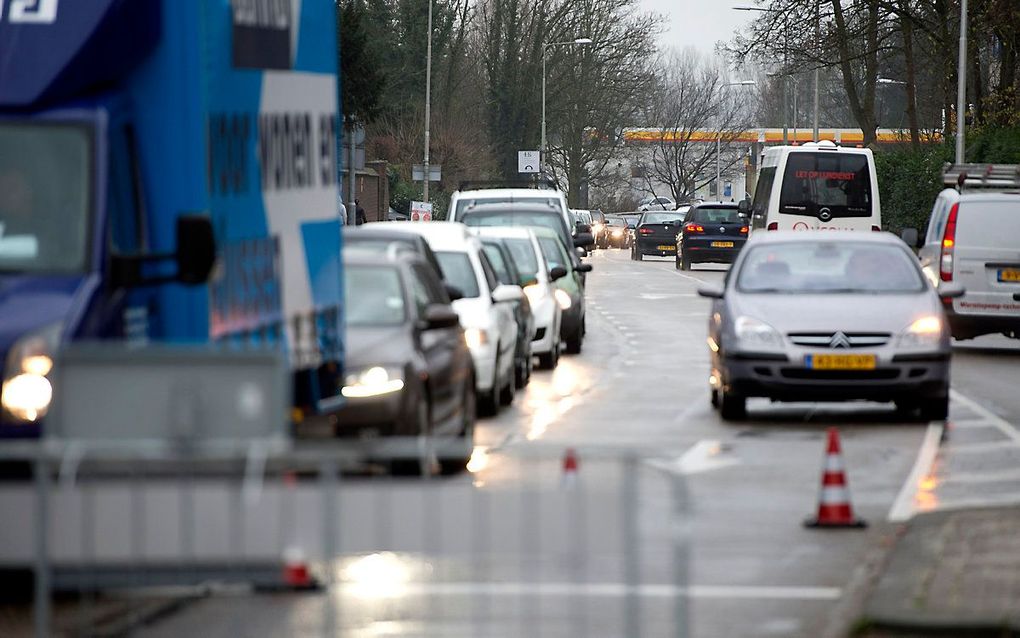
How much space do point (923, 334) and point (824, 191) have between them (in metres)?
26.1

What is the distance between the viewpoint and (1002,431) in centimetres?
1619

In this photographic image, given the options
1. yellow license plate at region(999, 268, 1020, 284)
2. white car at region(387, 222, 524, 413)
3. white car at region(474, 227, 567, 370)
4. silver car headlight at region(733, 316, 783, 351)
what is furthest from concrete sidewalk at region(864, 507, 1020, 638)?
yellow license plate at region(999, 268, 1020, 284)

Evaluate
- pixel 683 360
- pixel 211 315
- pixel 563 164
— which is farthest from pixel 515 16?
pixel 211 315

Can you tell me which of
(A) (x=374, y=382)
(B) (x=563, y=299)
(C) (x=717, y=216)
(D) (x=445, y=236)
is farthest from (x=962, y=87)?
(A) (x=374, y=382)

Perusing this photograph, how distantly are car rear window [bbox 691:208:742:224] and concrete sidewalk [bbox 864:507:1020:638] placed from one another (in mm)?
42998

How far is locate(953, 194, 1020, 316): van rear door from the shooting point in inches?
968

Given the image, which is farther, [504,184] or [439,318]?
[504,184]

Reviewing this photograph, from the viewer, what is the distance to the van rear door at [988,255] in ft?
80.6

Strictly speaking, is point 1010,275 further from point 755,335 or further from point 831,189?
point 831,189

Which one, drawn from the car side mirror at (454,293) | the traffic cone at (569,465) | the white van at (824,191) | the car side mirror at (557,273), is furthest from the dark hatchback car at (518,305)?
the white van at (824,191)

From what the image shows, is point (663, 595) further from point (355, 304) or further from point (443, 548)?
point (355, 304)

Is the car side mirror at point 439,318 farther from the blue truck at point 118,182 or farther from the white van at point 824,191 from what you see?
the white van at point 824,191

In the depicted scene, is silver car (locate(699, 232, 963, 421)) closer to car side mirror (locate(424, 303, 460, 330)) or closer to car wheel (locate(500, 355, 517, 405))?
car wheel (locate(500, 355, 517, 405))

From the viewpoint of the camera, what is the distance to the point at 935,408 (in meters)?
16.7
